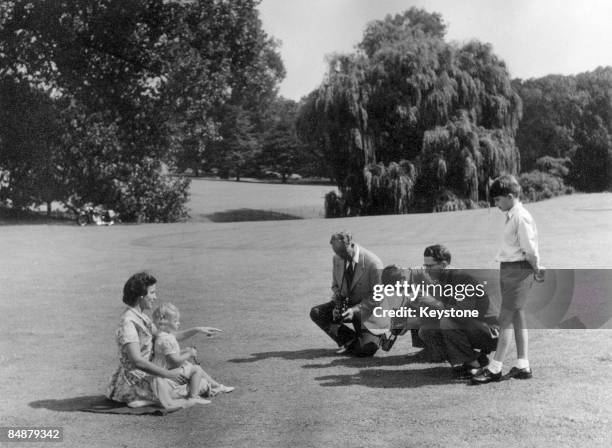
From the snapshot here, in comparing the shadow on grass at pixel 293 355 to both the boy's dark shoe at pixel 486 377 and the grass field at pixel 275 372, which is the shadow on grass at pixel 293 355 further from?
the boy's dark shoe at pixel 486 377

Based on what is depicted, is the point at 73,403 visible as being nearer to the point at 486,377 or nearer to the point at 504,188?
the point at 486,377

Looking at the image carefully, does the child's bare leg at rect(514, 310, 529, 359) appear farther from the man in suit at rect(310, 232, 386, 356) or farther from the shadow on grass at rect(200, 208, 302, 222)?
the shadow on grass at rect(200, 208, 302, 222)

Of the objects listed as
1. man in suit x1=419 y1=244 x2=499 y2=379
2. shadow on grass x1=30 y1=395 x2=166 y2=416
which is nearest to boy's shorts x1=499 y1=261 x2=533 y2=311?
man in suit x1=419 y1=244 x2=499 y2=379

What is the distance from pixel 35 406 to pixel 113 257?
10790mm

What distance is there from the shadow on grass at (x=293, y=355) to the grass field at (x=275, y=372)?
0.02m

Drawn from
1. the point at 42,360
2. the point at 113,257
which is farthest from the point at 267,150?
the point at 42,360

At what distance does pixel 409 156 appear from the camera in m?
32.1

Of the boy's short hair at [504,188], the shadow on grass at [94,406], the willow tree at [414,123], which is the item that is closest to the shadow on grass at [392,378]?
the shadow on grass at [94,406]

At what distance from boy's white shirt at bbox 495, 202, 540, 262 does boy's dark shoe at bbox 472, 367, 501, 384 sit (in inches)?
37.2

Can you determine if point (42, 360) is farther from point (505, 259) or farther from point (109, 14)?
point (109, 14)

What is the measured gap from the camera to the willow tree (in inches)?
1209

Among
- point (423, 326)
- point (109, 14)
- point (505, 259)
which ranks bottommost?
point (423, 326)

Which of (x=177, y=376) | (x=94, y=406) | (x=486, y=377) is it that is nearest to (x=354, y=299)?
(x=486, y=377)

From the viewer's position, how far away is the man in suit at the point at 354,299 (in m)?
7.46
